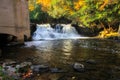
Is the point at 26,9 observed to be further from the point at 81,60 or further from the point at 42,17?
the point at 42,17

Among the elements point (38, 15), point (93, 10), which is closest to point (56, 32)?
point (93, 10)

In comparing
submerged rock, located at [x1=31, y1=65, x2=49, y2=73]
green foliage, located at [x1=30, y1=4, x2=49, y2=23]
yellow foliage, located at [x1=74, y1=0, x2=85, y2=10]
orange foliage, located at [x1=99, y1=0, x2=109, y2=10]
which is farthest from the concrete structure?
green foliage, located at [x1=30, y1=4, x2=49, y2=23]

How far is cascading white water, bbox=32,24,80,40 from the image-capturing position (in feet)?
99.1

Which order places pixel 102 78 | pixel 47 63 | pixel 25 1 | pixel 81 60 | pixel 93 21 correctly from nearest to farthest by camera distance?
pixel 102 78 → pixel 47 63 → pixel 81 60 → pixel 25 1 → pixel 93 21

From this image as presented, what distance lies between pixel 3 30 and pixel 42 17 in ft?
90.7

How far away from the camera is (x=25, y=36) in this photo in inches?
902

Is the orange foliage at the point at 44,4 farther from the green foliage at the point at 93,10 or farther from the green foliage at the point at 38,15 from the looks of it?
the green foliage at the point at 93,10

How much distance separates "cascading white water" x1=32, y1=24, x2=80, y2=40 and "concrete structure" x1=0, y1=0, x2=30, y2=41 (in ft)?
24.4

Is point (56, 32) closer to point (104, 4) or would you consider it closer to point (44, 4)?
point (104, 4)

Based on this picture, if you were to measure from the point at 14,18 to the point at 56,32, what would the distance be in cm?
1282

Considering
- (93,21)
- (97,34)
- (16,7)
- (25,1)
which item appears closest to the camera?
(16,7)

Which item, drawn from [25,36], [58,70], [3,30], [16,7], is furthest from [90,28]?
[58,70]

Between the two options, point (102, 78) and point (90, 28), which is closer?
point (102, 78)

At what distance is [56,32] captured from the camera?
31.9 meters
